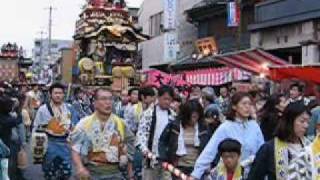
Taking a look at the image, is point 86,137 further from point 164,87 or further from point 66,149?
point 66,149

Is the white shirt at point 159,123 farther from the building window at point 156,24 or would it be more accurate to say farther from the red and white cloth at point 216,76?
the building window at point 156,24

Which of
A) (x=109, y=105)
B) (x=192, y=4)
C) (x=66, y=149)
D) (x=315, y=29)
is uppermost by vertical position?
(x=192, y=4)

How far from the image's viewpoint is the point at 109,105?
7.26 m

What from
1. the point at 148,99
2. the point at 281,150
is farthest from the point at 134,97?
the point at 281,150

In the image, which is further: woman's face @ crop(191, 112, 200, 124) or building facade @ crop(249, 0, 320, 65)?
building facade @ crop(249, 0, 320, 65)

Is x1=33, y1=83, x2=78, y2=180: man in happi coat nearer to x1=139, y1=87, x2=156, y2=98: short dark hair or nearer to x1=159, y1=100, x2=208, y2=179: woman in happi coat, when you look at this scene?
x1=139, y1=87, x2=156, y2=98: short dark hair

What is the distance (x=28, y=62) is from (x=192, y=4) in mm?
13688

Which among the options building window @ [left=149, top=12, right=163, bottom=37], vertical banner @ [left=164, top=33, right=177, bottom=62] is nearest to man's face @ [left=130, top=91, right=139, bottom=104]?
vertical banner @ [left=164, top=33, right=177, bottom=62]

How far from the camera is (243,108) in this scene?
6.62 m

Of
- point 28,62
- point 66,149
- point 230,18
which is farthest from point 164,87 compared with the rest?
point 28,62

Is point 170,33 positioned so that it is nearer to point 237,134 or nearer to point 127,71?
point 127,71

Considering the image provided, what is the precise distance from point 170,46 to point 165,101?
31.6 metres

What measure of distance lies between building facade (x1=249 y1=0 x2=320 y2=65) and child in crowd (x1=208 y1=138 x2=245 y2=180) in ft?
56.3

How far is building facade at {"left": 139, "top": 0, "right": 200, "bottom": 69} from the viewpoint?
39344 mm
